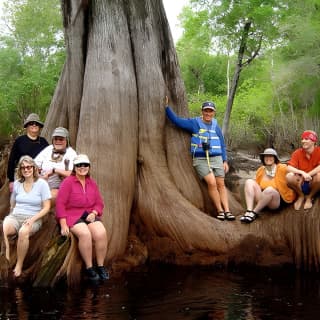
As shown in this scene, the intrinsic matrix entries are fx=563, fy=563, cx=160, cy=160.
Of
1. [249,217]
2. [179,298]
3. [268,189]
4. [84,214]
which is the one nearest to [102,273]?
[84,214]

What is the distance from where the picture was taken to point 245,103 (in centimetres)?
4800

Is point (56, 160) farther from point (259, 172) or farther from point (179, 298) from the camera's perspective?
point (259, 172)

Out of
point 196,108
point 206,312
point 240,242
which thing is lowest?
point 206,312

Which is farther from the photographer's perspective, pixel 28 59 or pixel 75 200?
pixel 28 59

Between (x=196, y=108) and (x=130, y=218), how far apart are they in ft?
107

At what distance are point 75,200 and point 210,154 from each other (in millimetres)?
2428

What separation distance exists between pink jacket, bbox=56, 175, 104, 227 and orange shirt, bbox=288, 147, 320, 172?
2.75 m

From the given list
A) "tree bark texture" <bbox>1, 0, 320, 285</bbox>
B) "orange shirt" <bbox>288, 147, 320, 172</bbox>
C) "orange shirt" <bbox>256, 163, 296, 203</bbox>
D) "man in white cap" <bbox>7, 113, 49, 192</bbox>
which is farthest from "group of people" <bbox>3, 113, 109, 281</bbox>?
"orange shirt" <bbox>288, 147, 320, 172</bbox>

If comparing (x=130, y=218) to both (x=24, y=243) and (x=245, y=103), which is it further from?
(x=245, y=103)

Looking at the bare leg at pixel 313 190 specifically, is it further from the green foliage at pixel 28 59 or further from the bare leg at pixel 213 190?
the green foliage at pixel 28 59

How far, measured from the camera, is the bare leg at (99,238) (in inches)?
273

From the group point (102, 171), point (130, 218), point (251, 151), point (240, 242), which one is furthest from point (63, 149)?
point (251, 151)

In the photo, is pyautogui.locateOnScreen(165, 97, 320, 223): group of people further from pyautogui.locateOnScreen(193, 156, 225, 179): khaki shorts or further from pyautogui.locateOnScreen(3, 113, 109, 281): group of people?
pyautogui.locateOnScreen(3, 113, 109, 281): group of people

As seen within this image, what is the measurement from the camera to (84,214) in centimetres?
702
